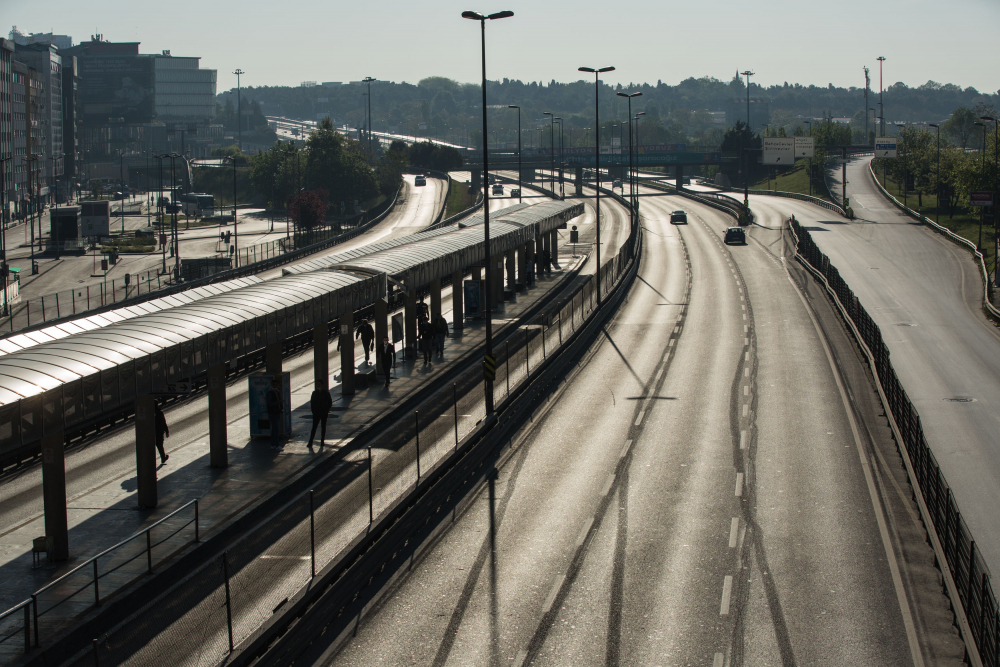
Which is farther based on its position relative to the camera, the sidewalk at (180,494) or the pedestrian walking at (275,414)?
the pedestrian walking at (275,414)

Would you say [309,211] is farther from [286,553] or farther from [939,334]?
[286,553]

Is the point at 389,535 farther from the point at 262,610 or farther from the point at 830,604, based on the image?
the point at 830,604

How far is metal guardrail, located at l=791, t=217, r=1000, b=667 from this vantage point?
12.9 m

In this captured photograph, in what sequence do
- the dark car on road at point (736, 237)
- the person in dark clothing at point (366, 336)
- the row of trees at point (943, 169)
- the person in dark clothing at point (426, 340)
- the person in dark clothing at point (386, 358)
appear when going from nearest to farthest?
the person in dark clothing at point (386, 358) → the person in dark clothing at point (426, 340) → the person in dark clothing at point (366, 336) → the dark car on road at point (736, 237) → the row of trees at point (943, 169)

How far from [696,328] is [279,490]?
26.4 m

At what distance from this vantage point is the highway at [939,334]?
2555cm

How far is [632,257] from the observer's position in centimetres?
6397

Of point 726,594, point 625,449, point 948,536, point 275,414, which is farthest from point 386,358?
point 948,536

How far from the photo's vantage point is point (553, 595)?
15797 millimetres

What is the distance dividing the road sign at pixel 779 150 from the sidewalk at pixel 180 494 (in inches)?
3285

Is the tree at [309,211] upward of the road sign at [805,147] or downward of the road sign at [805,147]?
downward

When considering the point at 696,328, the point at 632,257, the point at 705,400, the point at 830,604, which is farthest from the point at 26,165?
the point at 830,604

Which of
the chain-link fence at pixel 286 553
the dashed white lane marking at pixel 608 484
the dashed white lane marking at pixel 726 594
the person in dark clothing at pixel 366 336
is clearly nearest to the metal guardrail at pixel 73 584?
the chain-link fence at pixel 286 553

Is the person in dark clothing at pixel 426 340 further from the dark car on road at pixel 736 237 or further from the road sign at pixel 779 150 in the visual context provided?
the road sign at pixel 779 150
